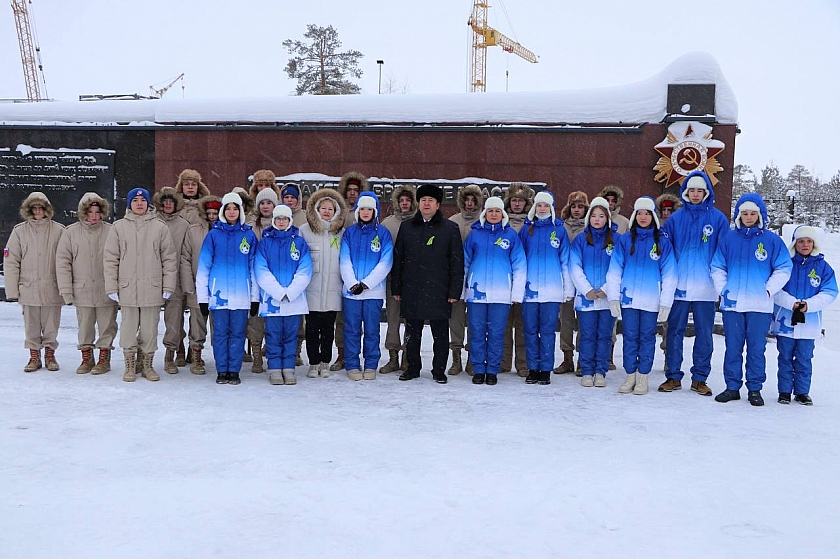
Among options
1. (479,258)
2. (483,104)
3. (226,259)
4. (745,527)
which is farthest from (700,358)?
(483,104)

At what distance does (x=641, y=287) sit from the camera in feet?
17.9

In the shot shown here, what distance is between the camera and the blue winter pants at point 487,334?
5762 mm

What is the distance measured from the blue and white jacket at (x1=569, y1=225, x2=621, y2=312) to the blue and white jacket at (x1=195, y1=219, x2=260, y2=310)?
2.73 m

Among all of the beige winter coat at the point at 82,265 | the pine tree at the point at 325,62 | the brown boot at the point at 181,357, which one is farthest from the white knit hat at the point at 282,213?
the pine tree at the point at 325,62

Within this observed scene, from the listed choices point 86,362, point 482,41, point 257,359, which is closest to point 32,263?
point 86,362

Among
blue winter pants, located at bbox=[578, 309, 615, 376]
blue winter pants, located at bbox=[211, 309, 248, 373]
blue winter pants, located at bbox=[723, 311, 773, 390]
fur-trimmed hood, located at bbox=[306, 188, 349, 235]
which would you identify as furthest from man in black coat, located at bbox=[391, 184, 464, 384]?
blue winter pants, located at bbox=[723, 311, 773, 390]

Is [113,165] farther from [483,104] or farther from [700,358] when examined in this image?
[700,358]

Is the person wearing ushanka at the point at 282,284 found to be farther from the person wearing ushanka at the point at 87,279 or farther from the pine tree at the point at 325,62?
the pine tree at the point at 325,62

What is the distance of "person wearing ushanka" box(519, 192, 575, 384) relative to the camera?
5754 mm

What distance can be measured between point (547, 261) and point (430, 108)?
15.3ft

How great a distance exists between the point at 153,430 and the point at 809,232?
491 centimetres

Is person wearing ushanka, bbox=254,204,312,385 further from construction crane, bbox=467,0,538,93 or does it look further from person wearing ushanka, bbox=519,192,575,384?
construction crane, bbox=467,0,538,93

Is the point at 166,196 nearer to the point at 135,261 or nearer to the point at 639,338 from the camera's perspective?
the point at 135,261

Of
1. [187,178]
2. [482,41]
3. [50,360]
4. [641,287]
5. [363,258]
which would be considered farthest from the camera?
[482,41]
